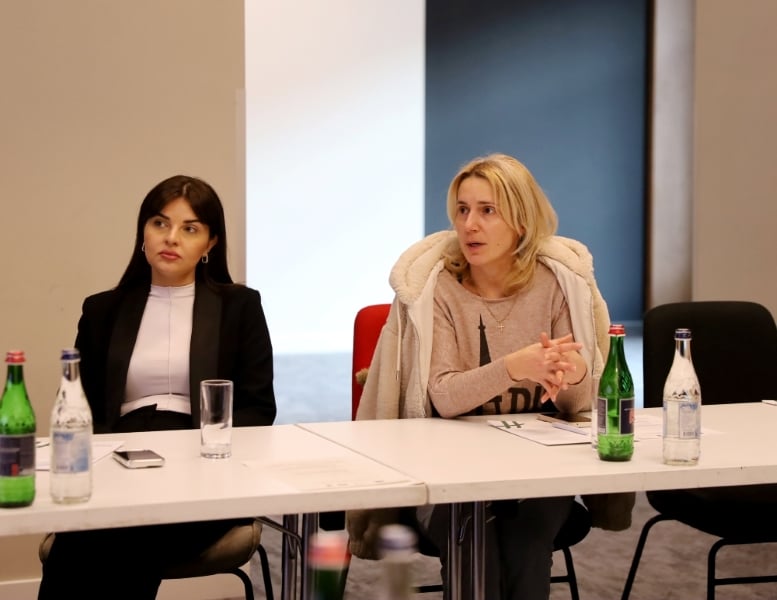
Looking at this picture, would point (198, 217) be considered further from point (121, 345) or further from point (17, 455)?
point (17, 455)

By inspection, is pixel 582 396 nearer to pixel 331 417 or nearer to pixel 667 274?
pixel 331 417

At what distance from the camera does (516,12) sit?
9484 millimetres

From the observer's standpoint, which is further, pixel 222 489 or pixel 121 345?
pixel 121 345

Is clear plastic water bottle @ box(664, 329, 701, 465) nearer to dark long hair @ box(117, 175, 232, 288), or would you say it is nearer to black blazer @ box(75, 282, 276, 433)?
black blazer @ box(75, 282, 276, 433)

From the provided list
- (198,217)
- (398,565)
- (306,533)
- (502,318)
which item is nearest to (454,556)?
(306,533)

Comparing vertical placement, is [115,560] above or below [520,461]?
below

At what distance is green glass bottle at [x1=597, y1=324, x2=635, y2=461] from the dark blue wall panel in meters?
7.32

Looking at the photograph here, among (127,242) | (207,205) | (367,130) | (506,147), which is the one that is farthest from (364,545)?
(506,147)

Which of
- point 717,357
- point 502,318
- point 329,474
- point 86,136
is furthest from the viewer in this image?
point 86,136

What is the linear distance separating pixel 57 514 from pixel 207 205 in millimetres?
1217

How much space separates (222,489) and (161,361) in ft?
3.10

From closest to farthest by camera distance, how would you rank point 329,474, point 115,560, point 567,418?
1. point 329,474
2. point 115,560
3. point 567,418

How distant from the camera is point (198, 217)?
263cm

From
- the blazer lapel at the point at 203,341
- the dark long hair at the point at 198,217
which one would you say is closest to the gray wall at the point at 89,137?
the dark long hair at the point at 198,217
